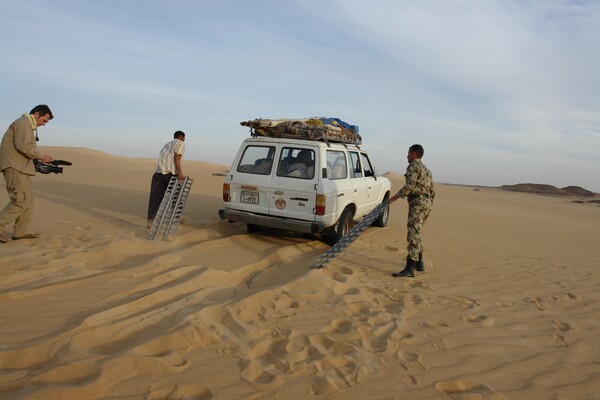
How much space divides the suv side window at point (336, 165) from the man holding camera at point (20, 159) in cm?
436

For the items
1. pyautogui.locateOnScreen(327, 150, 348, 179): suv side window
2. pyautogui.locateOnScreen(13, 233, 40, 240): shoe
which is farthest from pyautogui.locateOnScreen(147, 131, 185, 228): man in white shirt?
pyautogui.locateOnScreen(327, 150, 348, 179): suv side window

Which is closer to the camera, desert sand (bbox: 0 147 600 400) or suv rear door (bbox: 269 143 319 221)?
desert sand (bbox: 0 147 600 400)

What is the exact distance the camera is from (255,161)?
7711 millimetres

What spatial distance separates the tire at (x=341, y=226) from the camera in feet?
23.9

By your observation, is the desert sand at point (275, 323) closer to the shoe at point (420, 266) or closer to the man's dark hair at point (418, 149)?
the shoe at point (420, 266)

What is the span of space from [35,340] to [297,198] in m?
4.35

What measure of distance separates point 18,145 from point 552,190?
45.1 m

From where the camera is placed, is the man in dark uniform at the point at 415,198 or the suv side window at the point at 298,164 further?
the suv side window at the point at 298,164

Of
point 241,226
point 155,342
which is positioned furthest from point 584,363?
point 241,226

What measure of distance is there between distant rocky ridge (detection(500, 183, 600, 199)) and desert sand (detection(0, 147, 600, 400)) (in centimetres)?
3621

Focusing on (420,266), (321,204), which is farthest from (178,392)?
(420,266)

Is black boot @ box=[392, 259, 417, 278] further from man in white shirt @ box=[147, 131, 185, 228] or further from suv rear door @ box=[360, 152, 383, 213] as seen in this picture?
man in white shirt @ box=[147, 131, 185, 228]

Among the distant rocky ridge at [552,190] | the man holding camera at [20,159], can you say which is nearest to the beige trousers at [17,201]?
the man holding camera at [20,159]

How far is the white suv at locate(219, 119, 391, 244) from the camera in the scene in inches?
272
